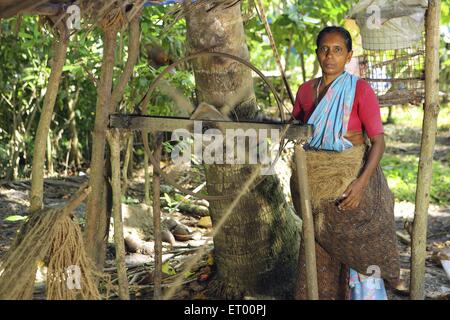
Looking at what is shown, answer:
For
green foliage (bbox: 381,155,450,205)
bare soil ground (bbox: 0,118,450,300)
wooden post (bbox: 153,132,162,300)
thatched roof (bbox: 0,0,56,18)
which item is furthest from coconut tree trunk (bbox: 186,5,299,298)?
green foliage (bbox: 381,155,450,205)

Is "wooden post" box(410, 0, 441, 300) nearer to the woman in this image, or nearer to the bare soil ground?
the bare soil ground

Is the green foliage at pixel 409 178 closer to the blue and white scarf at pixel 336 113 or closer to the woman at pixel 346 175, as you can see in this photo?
the woman at pixel 346 175

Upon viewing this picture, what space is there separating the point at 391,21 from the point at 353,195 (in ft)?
3.18

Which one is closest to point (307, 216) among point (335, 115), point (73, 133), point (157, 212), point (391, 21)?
point (335, 115)

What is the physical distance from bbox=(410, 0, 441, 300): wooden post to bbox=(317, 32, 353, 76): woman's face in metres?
0.52

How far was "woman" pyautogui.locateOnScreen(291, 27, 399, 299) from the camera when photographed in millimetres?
3184

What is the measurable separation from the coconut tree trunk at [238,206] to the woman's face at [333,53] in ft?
1.89

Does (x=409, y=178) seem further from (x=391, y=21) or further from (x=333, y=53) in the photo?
(x=333, y=53)

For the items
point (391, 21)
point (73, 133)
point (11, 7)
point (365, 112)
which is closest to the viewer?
point (11, 7)

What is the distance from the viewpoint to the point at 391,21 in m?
3.46
